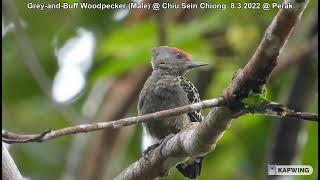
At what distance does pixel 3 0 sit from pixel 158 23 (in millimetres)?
875

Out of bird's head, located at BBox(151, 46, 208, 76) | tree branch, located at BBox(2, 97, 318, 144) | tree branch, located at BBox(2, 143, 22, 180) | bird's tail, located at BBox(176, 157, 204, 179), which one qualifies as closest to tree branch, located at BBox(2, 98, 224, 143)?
tree branch, located at BBox(2, 97, 318, 144)

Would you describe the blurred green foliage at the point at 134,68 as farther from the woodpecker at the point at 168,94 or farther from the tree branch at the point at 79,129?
the tree branch at the point at 79,129

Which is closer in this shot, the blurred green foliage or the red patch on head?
the red patch on head

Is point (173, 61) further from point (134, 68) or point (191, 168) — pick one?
point (134, 68)

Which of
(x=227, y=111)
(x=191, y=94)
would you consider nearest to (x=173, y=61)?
(x=191, y=94)

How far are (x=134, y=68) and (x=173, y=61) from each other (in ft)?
2.02

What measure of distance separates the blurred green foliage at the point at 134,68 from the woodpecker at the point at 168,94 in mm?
100

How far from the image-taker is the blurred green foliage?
3.14 m

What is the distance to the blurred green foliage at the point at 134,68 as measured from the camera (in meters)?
3.14

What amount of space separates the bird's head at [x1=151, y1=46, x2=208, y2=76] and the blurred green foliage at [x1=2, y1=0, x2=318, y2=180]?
0.23 feet

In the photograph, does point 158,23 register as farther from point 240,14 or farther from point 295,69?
point 295,69

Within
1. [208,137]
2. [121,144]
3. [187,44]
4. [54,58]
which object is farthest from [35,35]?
[208,137]

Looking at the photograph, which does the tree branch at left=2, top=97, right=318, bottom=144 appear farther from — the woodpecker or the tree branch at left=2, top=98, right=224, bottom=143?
the woodpecker

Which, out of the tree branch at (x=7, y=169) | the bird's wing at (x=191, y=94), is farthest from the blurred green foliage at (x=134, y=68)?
the tree branch at (x=7, y=169)
